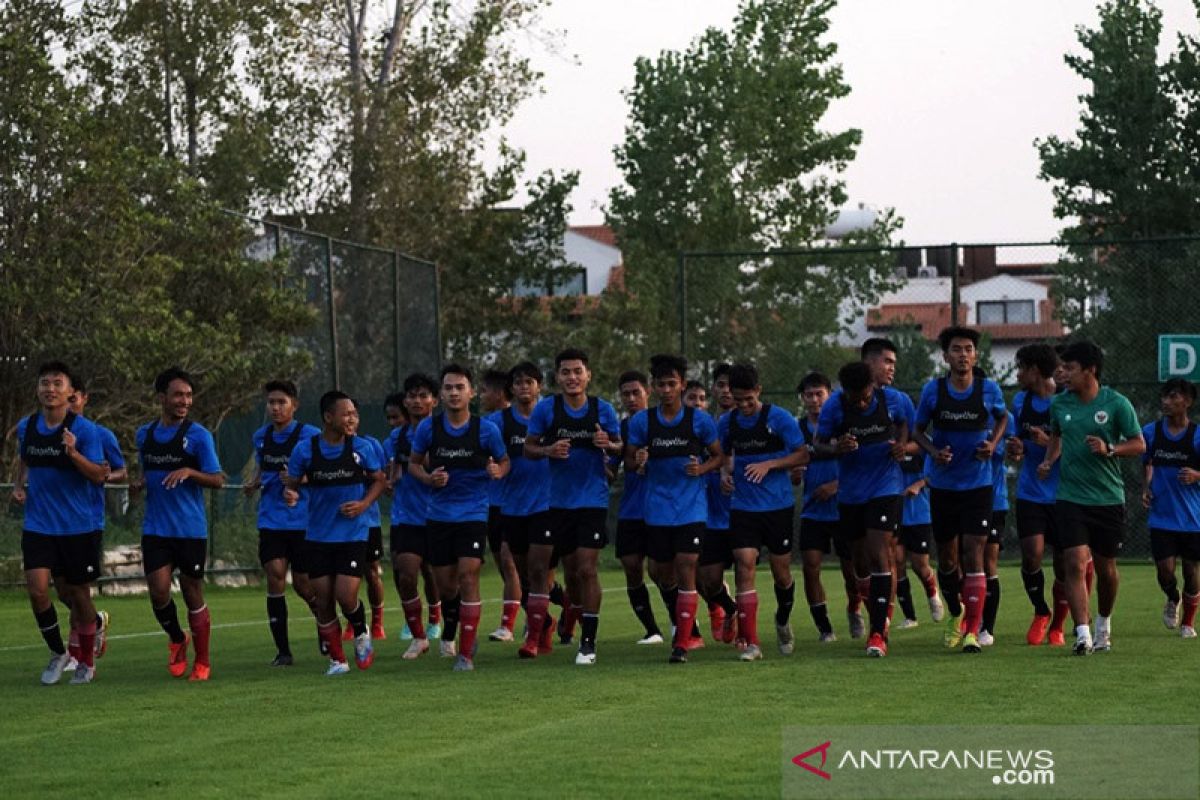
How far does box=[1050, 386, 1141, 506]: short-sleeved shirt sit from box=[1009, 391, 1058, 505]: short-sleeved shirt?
1.42 m

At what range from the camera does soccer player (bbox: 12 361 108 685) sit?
48.5ft

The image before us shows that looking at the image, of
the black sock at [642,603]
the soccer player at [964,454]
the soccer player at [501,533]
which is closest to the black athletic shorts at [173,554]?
the soccer player at [501,533]

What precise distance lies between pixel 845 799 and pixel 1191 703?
3.87 meters

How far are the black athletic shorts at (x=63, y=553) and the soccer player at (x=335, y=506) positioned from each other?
1.48 meters

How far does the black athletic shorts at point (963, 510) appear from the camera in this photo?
15.7m

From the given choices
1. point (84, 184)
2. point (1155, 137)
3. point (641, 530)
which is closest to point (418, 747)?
point (641, 530)

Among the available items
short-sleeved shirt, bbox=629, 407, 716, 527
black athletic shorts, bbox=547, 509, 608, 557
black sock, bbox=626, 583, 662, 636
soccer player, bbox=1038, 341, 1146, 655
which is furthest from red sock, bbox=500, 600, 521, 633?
soccer player, bbox=1038, 341, 1146, 655

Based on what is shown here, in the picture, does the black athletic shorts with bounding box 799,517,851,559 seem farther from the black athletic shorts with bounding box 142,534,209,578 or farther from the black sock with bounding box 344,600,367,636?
the black athletic shorts with bounding box 142,534,209,578

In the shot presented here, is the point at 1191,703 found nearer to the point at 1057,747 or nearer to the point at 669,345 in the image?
the point at 1057,747

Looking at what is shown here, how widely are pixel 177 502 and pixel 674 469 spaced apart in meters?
3.59

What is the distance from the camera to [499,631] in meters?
17.8

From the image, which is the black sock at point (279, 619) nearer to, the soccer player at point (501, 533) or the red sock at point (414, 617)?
the red sock at point (414, 617)

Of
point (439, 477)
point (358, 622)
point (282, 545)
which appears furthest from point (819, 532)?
point (282, 545)

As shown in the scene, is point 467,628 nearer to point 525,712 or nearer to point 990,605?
point 525,712
